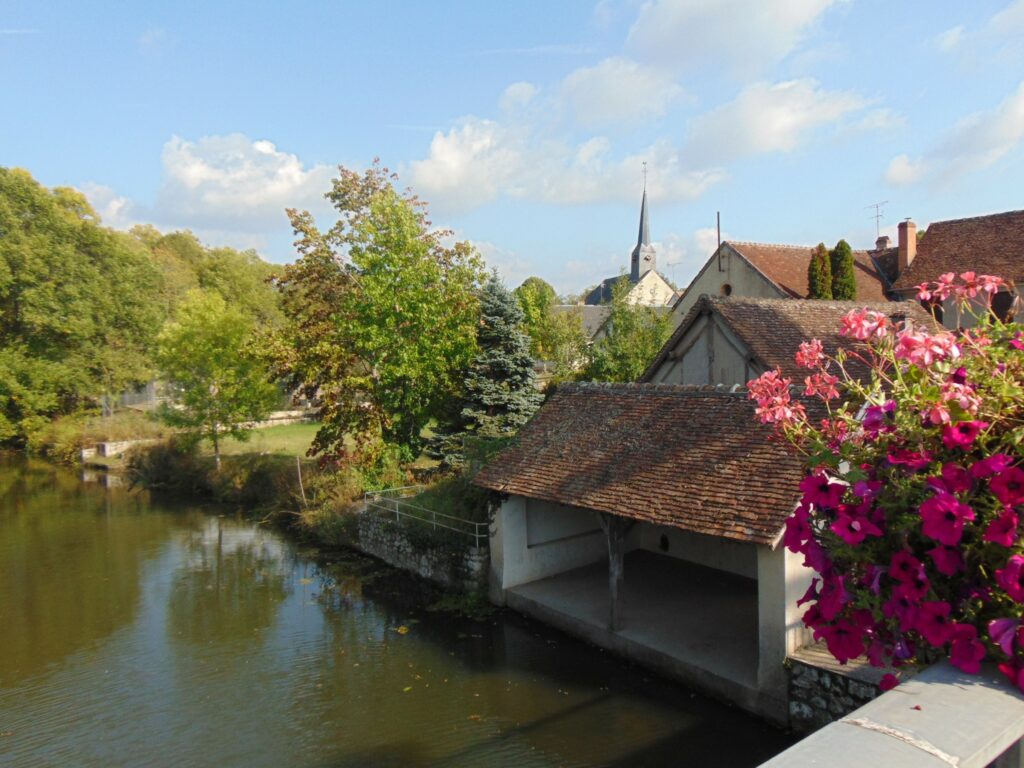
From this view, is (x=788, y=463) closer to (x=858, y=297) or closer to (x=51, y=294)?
(x=858, y=297)

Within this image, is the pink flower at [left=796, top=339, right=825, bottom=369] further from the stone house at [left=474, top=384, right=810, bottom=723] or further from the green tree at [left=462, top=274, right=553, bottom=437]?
the green tree at [left=462, top=274, right=553, bottom=437]

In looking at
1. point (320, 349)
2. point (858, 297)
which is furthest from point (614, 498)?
point (858, 297)

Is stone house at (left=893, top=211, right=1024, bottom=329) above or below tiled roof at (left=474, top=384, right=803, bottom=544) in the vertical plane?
above

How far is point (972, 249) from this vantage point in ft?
78.1

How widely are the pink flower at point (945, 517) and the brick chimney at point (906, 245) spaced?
27177 mm

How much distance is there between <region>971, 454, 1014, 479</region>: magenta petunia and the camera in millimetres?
2014

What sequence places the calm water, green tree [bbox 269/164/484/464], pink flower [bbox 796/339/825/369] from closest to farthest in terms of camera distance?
pink flower [bbox 796/339/825/369], the calm water, green tree [bbox 269/164/484/464]

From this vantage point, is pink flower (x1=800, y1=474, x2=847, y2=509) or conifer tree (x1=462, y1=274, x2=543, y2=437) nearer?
pink flower (x1=800, y1=474, x2=847, y2=509)

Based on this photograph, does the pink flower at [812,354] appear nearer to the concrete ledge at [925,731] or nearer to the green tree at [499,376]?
the concrete ledge at [925,731]

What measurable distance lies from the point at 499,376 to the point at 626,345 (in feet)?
18.0

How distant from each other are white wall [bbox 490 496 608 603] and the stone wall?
46 centimetres

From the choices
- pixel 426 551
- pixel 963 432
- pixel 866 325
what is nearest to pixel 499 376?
pixel 426 551

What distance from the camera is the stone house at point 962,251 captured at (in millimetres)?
22062

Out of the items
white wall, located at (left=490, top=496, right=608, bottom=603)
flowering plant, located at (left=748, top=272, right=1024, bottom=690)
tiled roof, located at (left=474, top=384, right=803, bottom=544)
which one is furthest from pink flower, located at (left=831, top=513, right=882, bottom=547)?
white wall, located at (left=490, top=496, right=608, bottom=603)
